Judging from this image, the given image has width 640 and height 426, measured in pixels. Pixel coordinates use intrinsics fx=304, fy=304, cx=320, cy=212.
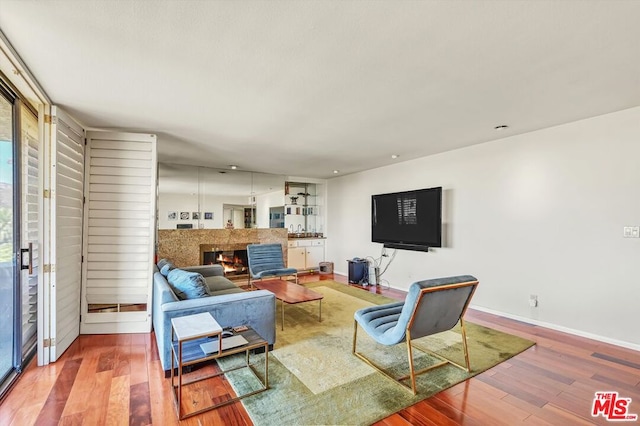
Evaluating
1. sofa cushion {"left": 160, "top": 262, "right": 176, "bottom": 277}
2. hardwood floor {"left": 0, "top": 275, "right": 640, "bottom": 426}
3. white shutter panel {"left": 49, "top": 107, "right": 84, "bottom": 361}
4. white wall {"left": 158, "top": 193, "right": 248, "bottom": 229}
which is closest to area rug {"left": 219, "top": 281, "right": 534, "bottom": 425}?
hardwood floor {"left": 0, "top": 275, "right": 640, "bottom": 426}

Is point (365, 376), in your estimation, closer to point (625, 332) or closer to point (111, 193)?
point (625, 332)

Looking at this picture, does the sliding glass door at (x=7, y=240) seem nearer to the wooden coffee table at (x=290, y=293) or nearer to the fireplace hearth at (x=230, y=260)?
the wooden coffee table at (x=290, y=293)

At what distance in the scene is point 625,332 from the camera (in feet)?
10.0

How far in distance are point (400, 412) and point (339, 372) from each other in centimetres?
63

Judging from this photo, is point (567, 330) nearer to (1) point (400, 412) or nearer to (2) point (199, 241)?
(1) point (400, 412)

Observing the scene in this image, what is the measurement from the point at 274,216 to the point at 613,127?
5.62 m

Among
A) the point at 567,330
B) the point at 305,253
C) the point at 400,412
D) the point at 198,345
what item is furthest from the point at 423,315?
the point at 305,253

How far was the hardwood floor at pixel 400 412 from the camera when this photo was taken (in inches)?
77.5

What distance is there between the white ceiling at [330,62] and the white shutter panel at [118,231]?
0.34 m

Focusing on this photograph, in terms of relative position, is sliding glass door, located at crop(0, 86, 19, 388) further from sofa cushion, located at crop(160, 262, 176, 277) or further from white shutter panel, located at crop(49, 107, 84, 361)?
sofa cushion, located at crop(160, 262, 176, 277)

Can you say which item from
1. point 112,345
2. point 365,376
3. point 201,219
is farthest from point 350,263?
point 112,345

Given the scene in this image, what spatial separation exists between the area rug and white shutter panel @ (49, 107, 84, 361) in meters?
1.61

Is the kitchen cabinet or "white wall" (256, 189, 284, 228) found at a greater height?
"white wall" (256, 189, 284, 228)

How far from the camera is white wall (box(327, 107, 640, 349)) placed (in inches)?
121
